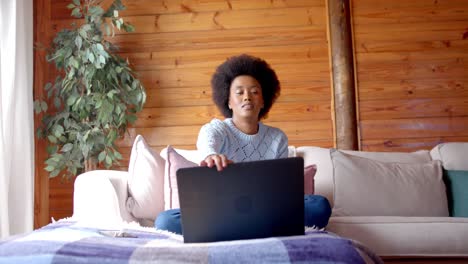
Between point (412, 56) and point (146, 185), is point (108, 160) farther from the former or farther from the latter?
point (412, 56)

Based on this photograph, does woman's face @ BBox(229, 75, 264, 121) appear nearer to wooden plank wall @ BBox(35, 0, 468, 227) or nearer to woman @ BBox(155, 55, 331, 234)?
woman @ BBox(155, 55, 331, 234)

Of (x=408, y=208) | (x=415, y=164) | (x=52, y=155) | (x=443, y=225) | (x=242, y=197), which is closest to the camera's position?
(x=242, y=197)

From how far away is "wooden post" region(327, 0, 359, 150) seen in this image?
8.93 ft

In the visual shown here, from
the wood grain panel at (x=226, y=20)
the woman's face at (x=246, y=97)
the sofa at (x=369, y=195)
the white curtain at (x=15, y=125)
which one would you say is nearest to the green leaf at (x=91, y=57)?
the white curtain at (x=15, y=125)

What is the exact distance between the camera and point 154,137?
288 centimetres

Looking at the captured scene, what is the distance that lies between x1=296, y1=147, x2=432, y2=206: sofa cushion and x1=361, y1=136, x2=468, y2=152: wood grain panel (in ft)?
1.28

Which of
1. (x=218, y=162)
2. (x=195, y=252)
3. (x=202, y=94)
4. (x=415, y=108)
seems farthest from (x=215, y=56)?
(x=195, y=252)

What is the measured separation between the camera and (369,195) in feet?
6.77

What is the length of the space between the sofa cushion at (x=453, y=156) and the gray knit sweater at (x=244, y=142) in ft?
3.02

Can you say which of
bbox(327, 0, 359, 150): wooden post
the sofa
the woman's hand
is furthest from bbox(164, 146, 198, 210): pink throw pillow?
bbox(327, 0, 359, 150): wooden post

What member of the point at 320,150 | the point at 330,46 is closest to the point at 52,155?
the point at 320,150

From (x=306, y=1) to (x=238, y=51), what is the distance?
1.73 feet

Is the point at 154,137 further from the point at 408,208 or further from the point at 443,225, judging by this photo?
the point at 443,225

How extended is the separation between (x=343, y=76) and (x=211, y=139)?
4.30 feet
